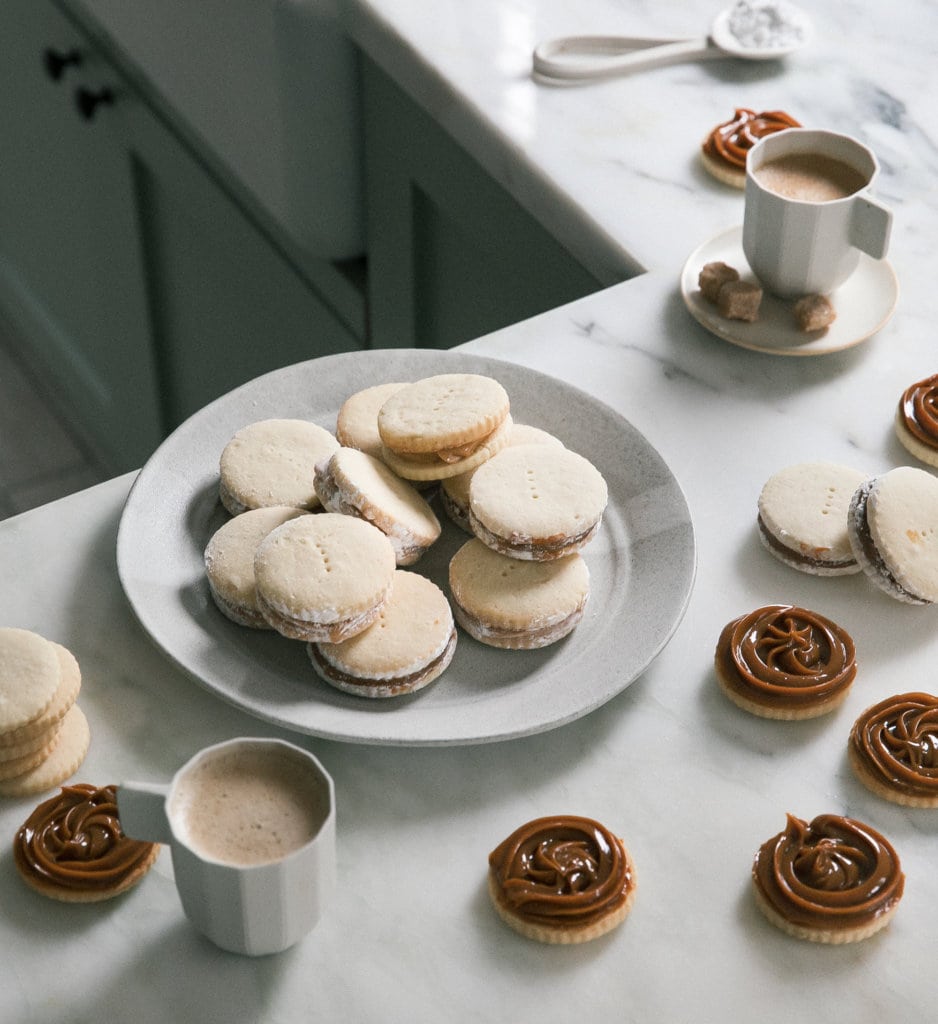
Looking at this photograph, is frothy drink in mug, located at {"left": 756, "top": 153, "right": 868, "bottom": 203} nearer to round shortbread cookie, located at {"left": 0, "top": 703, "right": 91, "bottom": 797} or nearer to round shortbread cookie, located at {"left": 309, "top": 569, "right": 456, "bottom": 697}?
round shortbread cookie, located at {"left": 309, "top": 569, "right": 456, "bottom": 697}

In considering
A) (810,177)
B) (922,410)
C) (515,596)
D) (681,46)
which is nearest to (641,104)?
(681,46)

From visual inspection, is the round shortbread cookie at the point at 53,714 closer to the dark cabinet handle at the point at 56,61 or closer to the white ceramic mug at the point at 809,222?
the white ceramic mug at the point at 809,222

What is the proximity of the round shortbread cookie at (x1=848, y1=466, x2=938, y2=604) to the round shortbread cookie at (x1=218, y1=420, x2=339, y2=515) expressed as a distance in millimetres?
435

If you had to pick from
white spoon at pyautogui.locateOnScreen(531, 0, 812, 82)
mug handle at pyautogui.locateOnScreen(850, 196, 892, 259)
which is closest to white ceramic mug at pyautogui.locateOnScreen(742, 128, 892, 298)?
mug handle at pyautogui.locateOnScreen(850, 196, 892, 259)

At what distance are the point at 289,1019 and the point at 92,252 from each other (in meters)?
2.07

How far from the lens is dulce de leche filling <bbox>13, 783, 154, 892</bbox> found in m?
0.91

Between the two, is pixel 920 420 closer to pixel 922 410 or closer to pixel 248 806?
pixel 922 410

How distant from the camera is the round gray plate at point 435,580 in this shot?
99 cm

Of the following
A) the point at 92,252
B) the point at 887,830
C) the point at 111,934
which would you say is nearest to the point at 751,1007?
the point at 887,830

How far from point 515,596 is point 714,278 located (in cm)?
50

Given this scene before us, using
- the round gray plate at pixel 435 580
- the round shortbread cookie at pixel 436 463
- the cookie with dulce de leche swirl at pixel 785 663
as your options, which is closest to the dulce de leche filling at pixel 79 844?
the round gray plate at pixel 435 580

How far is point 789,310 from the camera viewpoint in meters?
1.40

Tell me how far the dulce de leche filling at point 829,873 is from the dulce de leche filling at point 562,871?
0.10 m

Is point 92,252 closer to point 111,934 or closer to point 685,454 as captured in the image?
point 685,454
